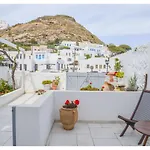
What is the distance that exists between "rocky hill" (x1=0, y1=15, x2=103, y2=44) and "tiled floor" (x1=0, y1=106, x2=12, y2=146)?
28.2 m

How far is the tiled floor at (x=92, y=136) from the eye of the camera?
278cm

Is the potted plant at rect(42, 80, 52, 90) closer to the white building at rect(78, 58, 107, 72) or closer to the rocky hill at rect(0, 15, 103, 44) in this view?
the white building at rect(78, 58, 107, 72)

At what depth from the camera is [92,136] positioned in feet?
10.0

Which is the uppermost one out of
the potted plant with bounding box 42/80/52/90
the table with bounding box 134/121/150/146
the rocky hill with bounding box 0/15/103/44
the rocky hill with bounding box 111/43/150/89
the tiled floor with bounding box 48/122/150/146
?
the rocky hill with bounding box 0/15/103/44

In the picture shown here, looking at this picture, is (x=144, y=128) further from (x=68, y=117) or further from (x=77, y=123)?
(x=77, y=123)

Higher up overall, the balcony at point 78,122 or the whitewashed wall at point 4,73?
the whitewashed wall at point 4,73

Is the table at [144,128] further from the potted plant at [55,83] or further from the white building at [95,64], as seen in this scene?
the white building at [95,64]

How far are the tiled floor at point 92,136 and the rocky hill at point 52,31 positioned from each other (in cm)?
2994

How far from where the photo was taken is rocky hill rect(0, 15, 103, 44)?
32594 mm

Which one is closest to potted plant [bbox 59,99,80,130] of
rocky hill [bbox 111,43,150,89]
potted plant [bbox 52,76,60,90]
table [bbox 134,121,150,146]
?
table [bbox 134,121,150,146]

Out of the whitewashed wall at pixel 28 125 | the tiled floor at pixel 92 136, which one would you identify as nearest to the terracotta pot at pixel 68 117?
the tiled floor at pixel 92 136

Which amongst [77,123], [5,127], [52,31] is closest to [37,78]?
[5,127]

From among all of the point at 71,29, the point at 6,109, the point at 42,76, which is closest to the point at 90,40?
the point at 71,29

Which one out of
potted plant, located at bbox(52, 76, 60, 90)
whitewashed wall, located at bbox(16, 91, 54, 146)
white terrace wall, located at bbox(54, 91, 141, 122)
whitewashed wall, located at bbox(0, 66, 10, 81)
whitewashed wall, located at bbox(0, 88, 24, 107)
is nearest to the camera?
whitewashed wall, located at bbox(16, 91, 54, 146)
